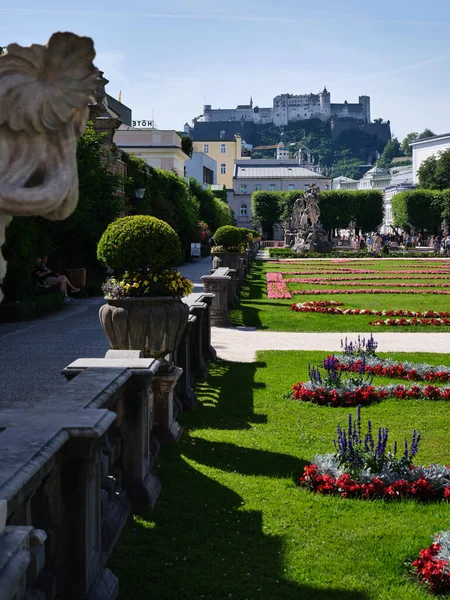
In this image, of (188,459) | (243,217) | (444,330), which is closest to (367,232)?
(243,217)

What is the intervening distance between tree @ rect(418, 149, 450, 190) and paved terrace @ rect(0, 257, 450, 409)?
71.2m

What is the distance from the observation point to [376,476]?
5684 mm

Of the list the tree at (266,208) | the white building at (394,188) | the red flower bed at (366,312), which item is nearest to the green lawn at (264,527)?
the red flower bed at (366,312)

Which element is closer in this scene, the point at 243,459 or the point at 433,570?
the point at 433,570

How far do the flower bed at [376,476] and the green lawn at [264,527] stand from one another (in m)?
0.11

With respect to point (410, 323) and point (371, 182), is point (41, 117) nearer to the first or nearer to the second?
point (410, 323)

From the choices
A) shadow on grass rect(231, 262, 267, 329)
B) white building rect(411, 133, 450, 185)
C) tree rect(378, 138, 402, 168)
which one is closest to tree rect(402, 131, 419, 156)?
tree rect(378, 138, 402, 168)

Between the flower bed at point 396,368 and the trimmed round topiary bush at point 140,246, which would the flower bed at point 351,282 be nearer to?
the flower bed at point 396,368

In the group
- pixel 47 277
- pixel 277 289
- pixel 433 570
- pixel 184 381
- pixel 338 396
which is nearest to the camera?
pixel 433 570

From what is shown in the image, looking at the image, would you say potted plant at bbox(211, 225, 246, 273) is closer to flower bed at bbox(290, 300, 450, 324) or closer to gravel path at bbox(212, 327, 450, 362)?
flower bed at bbox(290, 300, 450, 324)

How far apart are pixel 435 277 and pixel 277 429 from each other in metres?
24.5

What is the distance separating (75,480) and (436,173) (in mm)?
84558

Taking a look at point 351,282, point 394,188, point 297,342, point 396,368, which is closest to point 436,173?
point 394,188

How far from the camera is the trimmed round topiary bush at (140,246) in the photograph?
7.83 metres
